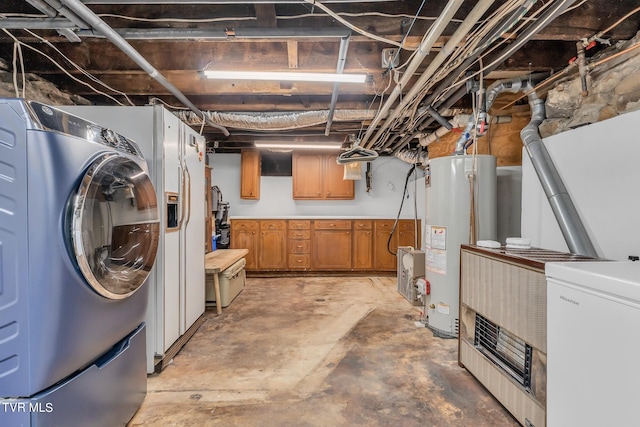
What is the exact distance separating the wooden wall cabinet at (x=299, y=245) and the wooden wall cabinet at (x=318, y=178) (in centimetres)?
67

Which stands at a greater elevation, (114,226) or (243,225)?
(114,226)

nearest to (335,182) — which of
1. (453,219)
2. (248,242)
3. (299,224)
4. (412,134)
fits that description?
(299,224)

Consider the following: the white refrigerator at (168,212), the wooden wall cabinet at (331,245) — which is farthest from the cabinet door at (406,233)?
the white refrigerator at (168,212)

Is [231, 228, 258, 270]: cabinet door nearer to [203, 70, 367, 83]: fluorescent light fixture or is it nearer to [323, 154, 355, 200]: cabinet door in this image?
[323, 154, 355, 200]: cabinet door

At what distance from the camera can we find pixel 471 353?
1987 mm

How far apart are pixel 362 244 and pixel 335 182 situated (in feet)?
4.22

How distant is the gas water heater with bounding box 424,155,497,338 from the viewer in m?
2.51

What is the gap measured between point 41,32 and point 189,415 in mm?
2659

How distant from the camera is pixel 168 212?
2.17 metres

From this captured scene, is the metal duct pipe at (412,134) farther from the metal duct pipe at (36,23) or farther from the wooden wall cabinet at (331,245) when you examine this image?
the metal duct pipe at (36,23)

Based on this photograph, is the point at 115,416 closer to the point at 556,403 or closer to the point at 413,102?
the point at 556,403

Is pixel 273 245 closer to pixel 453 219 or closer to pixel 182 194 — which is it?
pixel 182 194

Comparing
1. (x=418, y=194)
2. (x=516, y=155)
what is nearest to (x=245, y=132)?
(x=418, y=194)

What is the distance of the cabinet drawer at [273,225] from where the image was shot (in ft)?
16.8
